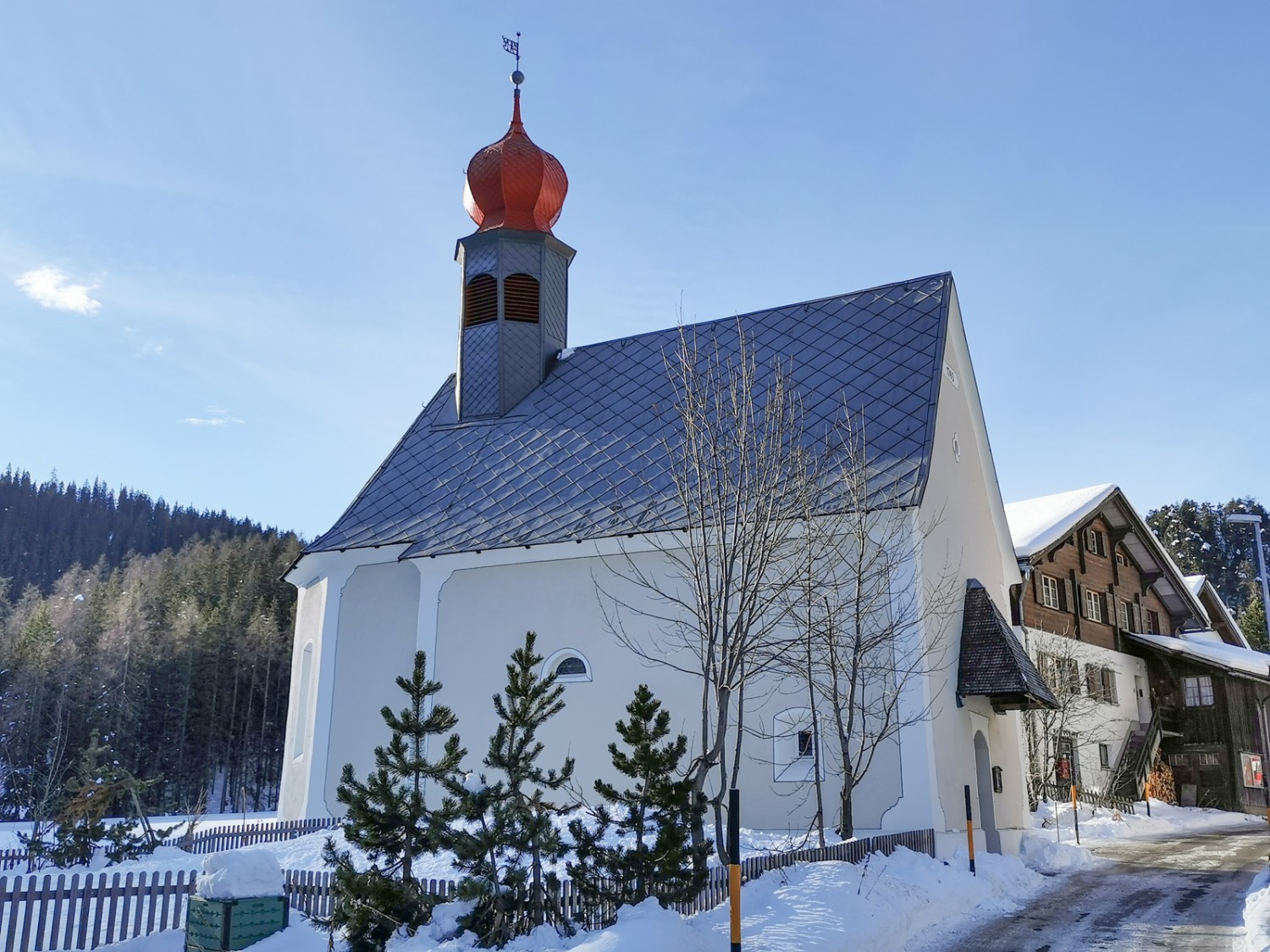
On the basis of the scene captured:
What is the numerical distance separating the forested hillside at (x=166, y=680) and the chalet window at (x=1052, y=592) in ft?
106

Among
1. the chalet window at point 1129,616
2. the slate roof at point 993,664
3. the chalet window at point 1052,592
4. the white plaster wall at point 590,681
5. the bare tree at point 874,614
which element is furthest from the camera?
the chalet window at point 1129,616

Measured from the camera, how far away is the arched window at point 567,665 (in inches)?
701

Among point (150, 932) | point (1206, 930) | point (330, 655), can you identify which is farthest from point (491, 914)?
point (330, 655)

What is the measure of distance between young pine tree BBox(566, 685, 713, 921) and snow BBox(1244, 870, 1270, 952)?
4.73m

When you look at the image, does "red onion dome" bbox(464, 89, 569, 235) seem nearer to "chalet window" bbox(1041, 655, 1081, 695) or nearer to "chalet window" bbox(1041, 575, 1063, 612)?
"chalet window" bbox(1041, 655, 1081, 695)

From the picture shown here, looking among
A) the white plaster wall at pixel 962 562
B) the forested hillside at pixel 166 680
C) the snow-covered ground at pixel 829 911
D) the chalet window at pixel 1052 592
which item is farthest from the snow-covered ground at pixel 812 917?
the forested hillside at pixel 166 680

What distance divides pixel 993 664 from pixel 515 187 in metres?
14.5

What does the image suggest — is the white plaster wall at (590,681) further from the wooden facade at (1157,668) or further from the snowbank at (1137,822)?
the wooden facade at (1157,668)

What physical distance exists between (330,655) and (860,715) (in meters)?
10.1

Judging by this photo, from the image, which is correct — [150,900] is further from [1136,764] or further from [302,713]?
[1136,764]

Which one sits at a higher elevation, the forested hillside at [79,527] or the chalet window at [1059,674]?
the forested hillside at [79,527]

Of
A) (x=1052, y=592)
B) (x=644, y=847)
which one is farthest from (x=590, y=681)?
(x=1052, y=592)

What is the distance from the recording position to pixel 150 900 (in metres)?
10.8

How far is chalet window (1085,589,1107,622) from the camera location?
115 feet
